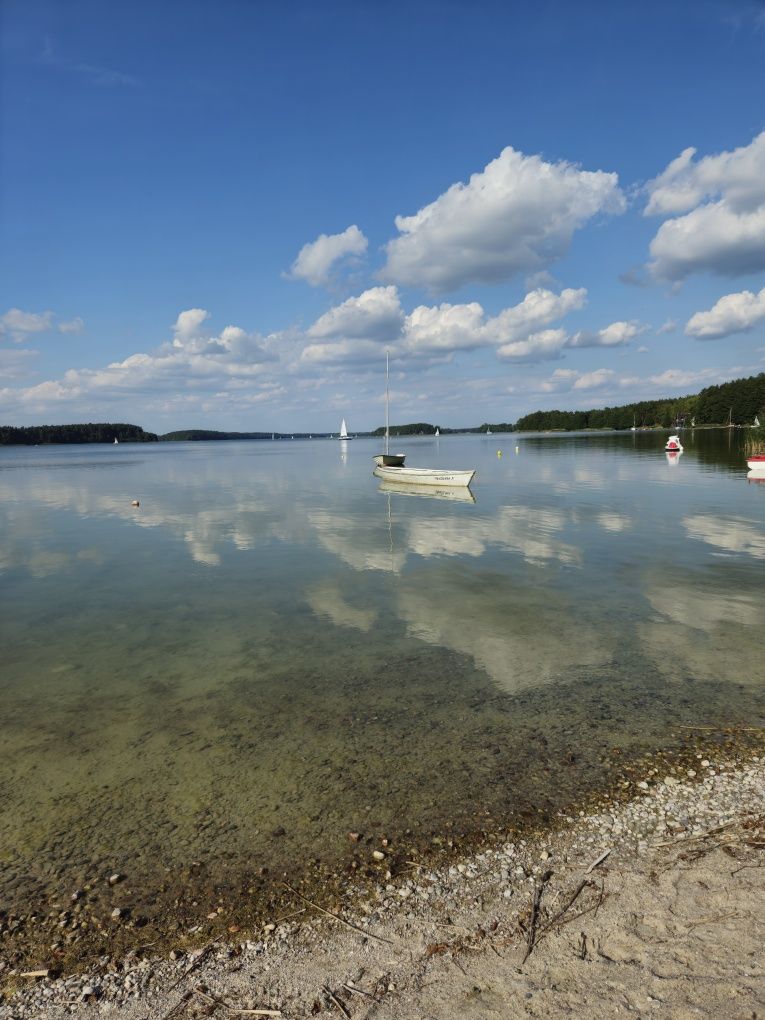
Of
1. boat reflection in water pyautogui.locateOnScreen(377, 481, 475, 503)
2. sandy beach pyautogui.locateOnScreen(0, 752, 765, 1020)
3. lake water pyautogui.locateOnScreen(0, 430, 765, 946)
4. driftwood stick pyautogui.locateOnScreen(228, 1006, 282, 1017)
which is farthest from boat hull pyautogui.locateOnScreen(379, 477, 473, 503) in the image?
driftwood stick pyautogui.locateOnScreen(228, 1006, 282, 1017)

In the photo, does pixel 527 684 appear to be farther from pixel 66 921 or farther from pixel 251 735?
pixel 66 921

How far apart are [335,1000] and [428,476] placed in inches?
2034

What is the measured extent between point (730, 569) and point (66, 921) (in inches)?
846

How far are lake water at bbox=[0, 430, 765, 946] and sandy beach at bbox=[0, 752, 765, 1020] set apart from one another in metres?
0.74

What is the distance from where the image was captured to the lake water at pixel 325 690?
7109 mm

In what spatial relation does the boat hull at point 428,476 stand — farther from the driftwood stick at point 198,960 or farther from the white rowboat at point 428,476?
the driftwood stick at point 198,960

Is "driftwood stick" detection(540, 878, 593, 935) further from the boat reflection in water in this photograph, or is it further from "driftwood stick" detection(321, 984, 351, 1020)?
the boat reflection in water

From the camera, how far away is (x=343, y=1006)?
15.0 ft

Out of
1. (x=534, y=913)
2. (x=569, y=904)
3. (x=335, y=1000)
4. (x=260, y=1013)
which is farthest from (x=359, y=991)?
(x=569, y=904)

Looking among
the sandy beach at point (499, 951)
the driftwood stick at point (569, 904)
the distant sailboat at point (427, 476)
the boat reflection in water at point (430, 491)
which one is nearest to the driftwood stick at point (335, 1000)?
the sandy beach at point (499, 951)

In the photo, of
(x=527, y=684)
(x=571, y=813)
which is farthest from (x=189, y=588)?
(x=571, y=813)

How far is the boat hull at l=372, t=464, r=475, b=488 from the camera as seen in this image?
52594mm

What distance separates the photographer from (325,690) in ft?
37.4

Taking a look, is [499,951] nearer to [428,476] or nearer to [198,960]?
[198,960]
